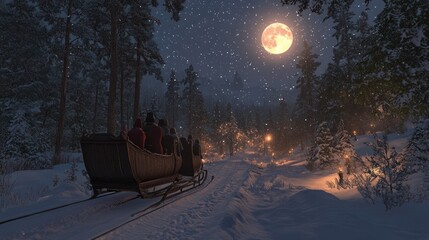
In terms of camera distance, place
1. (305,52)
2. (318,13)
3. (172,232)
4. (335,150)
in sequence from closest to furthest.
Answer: (172,232)
(318,13)
(335,150)
(305,52)

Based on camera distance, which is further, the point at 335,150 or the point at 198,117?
the point at 198,117

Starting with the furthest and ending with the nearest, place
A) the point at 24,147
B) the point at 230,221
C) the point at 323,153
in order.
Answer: the point at 323,153, the point at 24,147, the point at 230,221

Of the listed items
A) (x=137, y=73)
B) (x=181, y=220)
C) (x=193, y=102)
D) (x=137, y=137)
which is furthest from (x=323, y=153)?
(x=193, y=102)

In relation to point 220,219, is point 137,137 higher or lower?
higher

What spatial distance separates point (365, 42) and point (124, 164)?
7.12 m

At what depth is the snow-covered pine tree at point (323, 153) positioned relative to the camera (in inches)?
890

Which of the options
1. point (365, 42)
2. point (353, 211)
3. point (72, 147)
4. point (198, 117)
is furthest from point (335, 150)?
point (198, 117)

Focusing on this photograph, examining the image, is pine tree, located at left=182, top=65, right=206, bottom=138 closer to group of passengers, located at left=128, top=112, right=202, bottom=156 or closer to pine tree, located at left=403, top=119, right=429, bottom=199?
group of passengers, located at left=128, top=112, right=202, bottom=156

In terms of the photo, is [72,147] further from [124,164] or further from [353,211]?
[353,211]

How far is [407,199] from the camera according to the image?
6.92m

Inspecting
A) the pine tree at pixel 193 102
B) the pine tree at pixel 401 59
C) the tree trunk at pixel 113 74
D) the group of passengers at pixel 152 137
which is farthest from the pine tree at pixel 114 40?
the pine tree at pixel 193 102

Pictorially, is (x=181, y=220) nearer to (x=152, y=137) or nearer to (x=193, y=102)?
(x=152, y=137)

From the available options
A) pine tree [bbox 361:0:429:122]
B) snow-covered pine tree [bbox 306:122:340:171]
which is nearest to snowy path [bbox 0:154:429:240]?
pine tree [bbox 361:0:429:122]

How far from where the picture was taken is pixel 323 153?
76.9 feet
